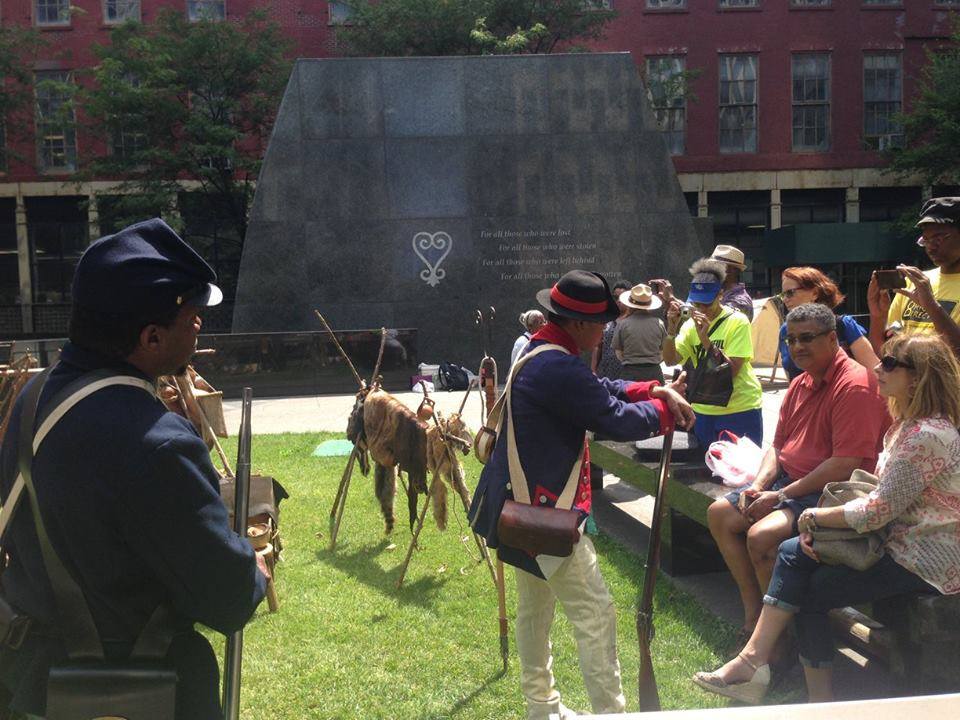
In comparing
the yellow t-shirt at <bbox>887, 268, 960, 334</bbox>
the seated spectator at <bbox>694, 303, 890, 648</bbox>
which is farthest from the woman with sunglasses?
the yellow t-shirt at <bbox>887, 268, 960, 334</bbox>

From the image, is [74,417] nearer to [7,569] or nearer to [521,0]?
[7,569]

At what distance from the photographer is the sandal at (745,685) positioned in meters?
3.95

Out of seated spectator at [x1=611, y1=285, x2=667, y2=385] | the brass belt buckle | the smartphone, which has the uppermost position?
the smartphone

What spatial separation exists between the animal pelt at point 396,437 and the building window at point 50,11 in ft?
100

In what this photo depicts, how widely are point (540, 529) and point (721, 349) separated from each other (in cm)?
262

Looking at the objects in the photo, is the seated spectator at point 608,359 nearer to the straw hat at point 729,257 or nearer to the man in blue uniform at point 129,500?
the straw hat at point 729,257

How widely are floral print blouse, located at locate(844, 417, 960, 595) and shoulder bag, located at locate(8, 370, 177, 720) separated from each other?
2732 millimetres

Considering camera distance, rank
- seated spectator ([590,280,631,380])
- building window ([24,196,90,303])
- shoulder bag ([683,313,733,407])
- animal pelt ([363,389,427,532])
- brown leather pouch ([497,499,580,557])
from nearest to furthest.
Answer: brown leather pouch ([497,499,580,557]), shoulder bag ([683,313,733,407]), animal pelt ([363,389,427,532]), seated spectator ([590,280,631,380]), building window ([24,196,90,303])

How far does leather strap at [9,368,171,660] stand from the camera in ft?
6.41

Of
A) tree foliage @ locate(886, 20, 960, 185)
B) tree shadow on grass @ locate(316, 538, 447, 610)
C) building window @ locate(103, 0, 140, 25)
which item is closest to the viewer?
tree shadow on grass @ locate(316, 538, 447, 610)

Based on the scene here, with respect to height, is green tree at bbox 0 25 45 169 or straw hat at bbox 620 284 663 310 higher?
green tree at bbox 0 25 45 169

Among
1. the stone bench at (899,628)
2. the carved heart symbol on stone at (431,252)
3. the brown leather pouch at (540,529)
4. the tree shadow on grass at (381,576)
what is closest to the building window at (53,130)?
the carved heart symbol on stone at (431,252)

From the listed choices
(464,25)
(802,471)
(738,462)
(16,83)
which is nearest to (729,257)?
(738,462)

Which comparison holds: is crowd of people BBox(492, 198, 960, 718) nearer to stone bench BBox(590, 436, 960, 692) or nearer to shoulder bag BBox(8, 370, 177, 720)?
stone bench BBox(590, 436, 960, 692)
